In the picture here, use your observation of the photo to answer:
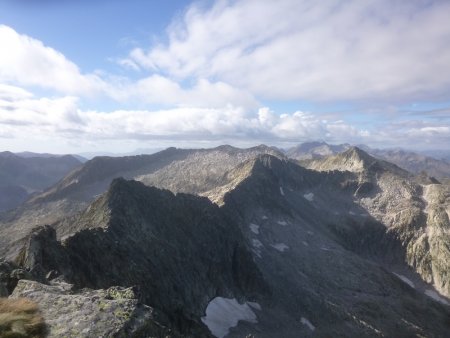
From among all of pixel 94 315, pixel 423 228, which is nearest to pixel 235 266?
A: pixel 94 315

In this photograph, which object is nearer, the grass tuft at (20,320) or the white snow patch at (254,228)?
the grass tuft at (20,320)

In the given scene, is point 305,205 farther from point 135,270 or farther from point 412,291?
point 135,270

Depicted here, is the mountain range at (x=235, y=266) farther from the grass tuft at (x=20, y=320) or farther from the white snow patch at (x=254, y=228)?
the grass tuft at (x=20, y=320)

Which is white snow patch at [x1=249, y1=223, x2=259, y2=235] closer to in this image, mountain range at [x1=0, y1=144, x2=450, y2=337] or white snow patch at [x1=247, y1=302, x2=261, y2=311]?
mountain range at [x1=0, y1=144, x2=450, y2=337]

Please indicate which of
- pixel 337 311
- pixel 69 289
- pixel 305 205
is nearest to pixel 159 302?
pixel 69 289

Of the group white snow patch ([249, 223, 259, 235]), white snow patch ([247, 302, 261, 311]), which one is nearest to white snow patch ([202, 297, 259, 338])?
white snow patch ([247, 302, 261, 311])

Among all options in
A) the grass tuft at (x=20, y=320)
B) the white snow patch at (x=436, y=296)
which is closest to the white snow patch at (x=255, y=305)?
the grass tuft at (x=20, y=320)

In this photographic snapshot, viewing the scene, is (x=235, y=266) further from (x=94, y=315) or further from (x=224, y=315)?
(x=94, y=315)
